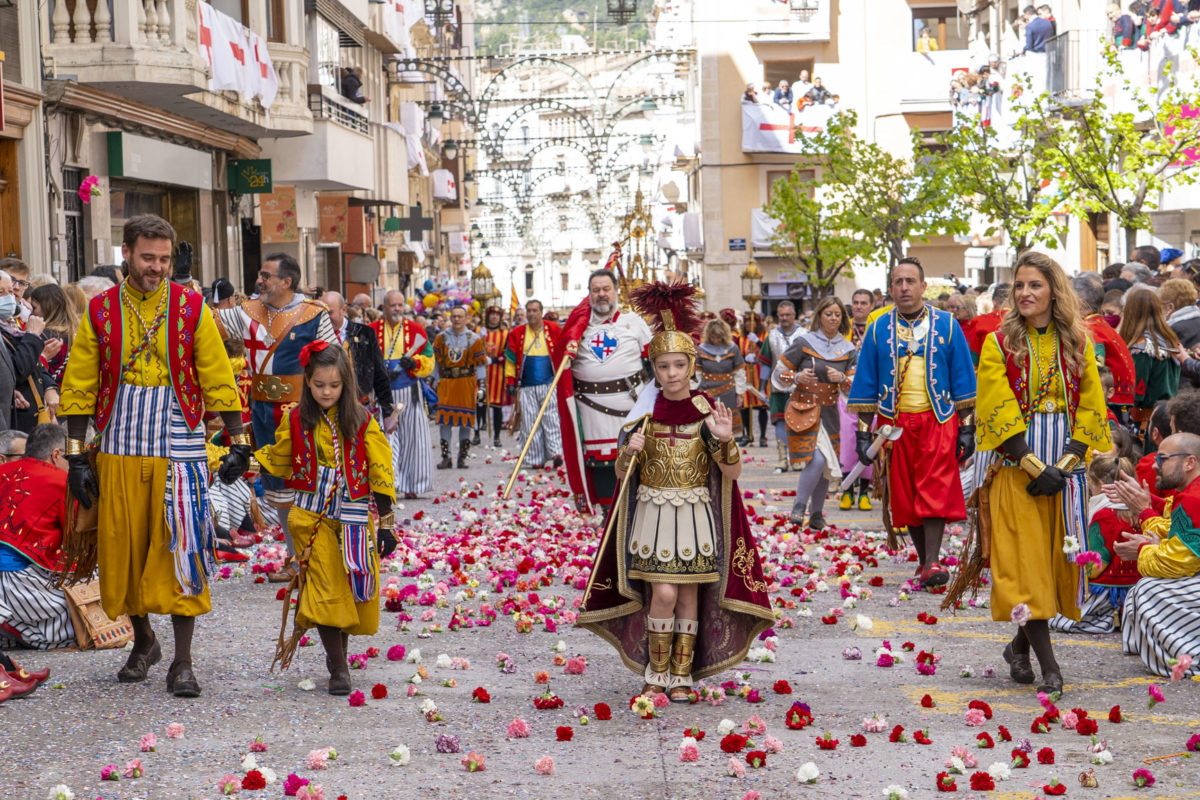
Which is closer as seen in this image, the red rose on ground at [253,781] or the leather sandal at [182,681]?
the red rose on ground at [253,781]

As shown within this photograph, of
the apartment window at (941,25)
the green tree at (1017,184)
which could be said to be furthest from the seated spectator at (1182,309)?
the apartment window at (941,25)

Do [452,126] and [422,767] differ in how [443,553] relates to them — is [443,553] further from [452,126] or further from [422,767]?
[452,126]

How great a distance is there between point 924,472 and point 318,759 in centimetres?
537

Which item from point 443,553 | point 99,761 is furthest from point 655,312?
point 443,553

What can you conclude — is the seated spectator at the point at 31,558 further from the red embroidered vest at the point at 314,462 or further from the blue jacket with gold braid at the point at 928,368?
the blue jacket with gold braid at the point at 928,368

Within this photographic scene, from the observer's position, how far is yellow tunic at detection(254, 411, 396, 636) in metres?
7.29

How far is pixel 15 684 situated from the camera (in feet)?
23.2

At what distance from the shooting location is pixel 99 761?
20.0 feet

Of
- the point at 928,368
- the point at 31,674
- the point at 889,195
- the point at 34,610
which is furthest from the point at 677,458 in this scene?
the point at 889,195

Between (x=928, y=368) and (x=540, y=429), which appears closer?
(x=928, y=368)

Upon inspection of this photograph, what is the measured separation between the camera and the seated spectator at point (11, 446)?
8.77 m

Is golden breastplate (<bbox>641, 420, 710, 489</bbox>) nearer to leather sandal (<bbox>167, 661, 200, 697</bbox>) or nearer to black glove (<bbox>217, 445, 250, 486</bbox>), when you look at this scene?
black glove (<bbox>217, 445, 250, 486</bbox>)

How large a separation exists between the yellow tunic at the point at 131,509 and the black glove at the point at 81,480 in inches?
2.4

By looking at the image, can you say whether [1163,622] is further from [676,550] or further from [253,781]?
[253,781]
